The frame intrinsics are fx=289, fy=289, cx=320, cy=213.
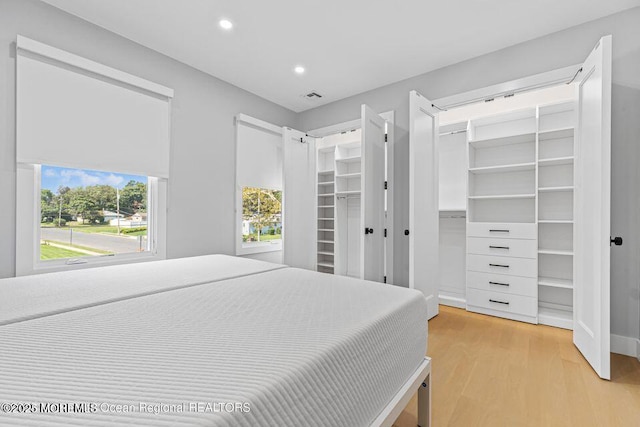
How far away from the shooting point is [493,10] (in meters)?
2.22

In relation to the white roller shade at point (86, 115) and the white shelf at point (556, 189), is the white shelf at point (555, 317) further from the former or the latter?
the white roller shade at point (86, 115)

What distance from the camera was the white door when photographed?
293cm

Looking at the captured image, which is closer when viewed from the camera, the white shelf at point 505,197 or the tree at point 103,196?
the tree at point 103,196

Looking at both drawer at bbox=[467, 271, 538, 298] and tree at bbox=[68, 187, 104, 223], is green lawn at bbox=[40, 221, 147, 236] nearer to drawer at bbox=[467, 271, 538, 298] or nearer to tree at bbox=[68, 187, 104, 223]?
tree at bbox=[68, 187, 104, 223]

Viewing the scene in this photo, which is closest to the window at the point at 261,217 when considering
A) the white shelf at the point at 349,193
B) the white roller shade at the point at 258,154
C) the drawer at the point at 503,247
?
the white roller shade at the point at 258,154

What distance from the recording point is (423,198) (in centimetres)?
292

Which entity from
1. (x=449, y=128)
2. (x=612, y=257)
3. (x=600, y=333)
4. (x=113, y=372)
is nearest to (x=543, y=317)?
(x=612, y=257)

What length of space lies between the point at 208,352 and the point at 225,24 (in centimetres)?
257

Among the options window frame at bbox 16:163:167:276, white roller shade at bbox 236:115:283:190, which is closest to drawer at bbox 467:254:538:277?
white roller shade at bbox 236:115:283:190

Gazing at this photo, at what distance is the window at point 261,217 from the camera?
12.2 ft


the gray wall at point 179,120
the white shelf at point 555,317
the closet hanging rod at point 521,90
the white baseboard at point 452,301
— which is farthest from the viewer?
the white baseboard at point 452,301

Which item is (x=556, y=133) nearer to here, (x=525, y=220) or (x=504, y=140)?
(x=504, y=140)

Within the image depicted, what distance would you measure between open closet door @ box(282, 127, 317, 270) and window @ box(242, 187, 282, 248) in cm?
32

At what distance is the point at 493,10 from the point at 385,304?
2429 millimetres
